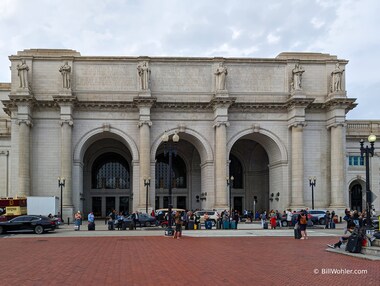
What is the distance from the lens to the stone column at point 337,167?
59.2 metres

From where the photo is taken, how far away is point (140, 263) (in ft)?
65.2

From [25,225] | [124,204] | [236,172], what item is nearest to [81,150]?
[124,204]

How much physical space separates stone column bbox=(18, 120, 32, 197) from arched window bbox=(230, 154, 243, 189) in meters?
26.4

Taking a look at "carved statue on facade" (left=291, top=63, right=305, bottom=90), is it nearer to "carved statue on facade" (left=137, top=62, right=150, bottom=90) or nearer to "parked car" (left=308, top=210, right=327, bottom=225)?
"parked car" (left=308, top=210, right=327, bottom=225)

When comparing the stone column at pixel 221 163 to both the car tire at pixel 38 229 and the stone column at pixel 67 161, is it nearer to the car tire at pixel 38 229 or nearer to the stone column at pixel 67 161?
the stone column at pixel 67 161

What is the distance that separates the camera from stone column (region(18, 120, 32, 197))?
56.3 metres

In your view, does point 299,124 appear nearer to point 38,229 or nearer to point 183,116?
point 183,116

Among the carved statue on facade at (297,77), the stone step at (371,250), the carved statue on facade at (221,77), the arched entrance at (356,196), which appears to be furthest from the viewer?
the arched entrance at (356,196)

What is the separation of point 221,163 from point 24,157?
813 inches

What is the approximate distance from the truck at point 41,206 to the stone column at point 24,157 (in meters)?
5.11

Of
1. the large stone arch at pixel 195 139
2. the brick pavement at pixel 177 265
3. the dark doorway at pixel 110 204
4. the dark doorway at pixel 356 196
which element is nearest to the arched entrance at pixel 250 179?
the large stone arch at pixel 195 139

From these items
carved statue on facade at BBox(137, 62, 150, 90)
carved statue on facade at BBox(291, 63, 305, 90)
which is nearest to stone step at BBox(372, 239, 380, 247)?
carved statue on facade at BBox(291, 63, 305, 90)

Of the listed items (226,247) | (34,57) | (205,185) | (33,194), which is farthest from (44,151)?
(226,247)

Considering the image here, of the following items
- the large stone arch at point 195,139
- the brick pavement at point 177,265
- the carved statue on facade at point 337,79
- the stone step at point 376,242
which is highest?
the carved statue on facade at point 337,79
